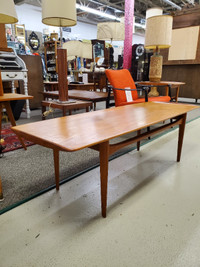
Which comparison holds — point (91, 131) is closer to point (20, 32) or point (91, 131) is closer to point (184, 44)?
point (184, 44)

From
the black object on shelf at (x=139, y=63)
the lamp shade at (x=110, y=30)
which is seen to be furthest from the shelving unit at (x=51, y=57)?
the lamp shade at (x=110, y=30)

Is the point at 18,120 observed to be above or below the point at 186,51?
below

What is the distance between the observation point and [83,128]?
49.2 inches

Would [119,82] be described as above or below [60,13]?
below

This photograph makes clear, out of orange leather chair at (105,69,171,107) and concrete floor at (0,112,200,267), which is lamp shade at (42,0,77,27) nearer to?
orange leather chair at (105,69,171,107)

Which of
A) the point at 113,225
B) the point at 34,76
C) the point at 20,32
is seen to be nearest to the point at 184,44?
the point at 34,76

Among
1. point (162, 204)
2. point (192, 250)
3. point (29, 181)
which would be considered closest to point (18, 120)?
point (29, 181)

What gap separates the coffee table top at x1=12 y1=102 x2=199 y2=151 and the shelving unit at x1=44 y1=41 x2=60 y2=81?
7.16m

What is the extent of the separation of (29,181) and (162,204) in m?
1.04

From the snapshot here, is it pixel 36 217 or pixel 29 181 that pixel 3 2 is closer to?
pixel 29 181

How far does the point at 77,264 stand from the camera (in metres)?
0.95

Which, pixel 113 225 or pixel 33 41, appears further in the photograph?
pixel 33 41

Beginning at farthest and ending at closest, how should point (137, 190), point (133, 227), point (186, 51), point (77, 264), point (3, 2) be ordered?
point (186, 51)
point (3, 2)
point (137, 190)
point (133, 227)
point (77, 264)

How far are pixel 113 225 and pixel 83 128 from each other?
0.61m
